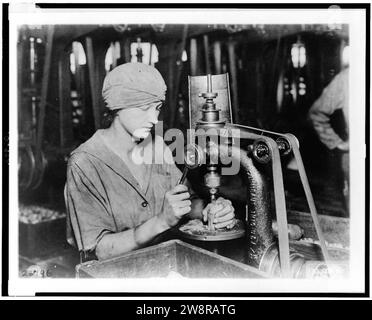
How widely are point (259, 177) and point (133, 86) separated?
60 cm

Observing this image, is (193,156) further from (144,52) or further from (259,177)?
(144,52)

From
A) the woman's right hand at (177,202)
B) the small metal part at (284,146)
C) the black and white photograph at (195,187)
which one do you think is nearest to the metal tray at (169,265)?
the black and white photograph at (195,187)

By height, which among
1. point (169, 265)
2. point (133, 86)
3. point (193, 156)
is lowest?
point (169, 265)

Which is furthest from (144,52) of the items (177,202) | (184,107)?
(177,202)

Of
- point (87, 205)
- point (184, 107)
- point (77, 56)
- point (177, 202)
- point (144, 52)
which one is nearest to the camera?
point (177, 202)

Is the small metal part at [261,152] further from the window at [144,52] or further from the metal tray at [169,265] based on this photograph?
the window at [144,52]

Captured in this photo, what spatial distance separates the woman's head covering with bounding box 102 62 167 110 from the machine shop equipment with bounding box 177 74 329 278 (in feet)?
0.75

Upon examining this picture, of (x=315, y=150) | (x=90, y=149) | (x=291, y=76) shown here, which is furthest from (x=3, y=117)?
(x=291, y=76)

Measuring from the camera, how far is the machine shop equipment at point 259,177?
49.9 inches

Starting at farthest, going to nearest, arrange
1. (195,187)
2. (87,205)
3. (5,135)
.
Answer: (195,187)
(5,135)
(87,205)

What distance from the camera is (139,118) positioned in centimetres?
164

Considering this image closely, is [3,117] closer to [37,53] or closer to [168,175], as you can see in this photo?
[168,175]

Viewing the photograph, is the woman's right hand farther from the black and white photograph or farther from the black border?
the black border

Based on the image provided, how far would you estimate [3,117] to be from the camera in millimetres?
1722
